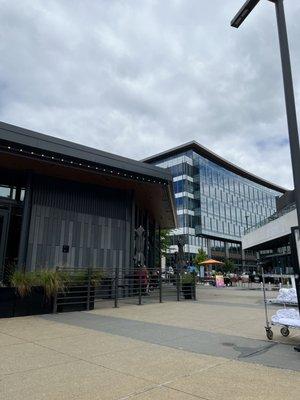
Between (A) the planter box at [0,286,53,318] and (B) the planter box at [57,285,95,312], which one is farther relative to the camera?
(B) the planter box at [57,285,95,312]

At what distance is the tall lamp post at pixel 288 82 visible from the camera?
243 inches

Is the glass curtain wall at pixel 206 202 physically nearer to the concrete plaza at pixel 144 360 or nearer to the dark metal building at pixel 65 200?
the dark metal building at pixel 65 200

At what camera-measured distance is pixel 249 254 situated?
91750mm

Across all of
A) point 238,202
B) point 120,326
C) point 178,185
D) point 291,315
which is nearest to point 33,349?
point 120,326

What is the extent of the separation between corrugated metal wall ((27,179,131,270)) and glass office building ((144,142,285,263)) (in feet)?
166

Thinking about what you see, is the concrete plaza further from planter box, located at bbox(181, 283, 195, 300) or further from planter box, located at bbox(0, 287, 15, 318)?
planter box, located at bbox(181, 283, 195, 300)

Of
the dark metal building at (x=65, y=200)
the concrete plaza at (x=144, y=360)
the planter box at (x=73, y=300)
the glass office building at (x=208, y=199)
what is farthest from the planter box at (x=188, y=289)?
the glass office building at (x=208, y=199)

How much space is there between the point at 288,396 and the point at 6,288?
26.8ft

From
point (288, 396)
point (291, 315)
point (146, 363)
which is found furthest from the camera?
point (291, 315)

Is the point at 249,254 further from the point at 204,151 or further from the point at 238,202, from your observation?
the point at 204,151

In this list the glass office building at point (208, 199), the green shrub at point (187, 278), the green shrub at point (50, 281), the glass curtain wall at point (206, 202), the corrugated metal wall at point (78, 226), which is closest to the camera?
the green shrub at point (50, 281)

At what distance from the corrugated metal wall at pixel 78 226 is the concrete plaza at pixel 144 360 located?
5.68 metres

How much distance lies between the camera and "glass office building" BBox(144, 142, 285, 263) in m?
73.6

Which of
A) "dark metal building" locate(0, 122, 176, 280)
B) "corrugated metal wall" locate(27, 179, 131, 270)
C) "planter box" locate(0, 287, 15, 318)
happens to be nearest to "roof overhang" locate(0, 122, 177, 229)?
"dark metal building" locate(0, 122, 176, 280)
